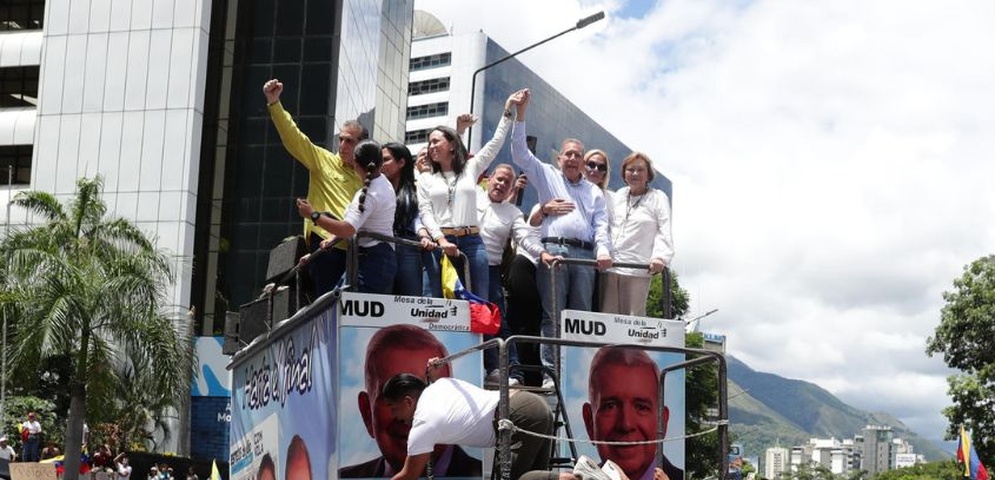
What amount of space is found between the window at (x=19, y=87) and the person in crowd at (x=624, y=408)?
154 feet

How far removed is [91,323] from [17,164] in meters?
25.3

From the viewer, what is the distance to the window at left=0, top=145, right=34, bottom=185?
1971 inches

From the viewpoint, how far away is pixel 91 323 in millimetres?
27047

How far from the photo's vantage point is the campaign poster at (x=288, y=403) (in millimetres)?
6953

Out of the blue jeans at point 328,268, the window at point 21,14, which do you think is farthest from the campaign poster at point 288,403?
the window at point 21,14

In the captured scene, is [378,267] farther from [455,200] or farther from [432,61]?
[432,61]

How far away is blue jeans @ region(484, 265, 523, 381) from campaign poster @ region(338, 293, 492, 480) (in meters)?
0.66

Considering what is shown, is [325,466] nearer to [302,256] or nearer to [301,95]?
[302,256]

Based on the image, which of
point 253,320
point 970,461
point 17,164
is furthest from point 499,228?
point 17,164

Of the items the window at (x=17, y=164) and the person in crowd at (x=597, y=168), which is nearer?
the person in crowd at (x=597, y=168)

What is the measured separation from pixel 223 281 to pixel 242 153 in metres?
4.60

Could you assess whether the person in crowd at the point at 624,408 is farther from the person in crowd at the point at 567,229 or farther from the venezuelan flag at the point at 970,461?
the venezuelan flag at the point at 970,461

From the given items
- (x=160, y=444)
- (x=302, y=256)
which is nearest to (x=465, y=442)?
(x=302, y=256)

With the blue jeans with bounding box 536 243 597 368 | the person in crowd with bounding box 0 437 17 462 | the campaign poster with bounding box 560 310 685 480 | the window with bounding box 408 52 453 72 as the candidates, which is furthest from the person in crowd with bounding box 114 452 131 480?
the window with bounding box 408 52 453 72
